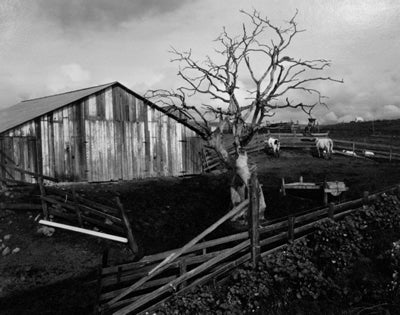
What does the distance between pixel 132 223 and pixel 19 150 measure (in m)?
9.14

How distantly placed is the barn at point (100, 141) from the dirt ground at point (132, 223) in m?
1.45

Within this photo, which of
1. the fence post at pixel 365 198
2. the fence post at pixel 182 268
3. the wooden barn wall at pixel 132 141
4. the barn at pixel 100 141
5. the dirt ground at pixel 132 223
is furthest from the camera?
the wooden barn wall at pixel 132 141

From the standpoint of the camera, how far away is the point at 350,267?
293 inches

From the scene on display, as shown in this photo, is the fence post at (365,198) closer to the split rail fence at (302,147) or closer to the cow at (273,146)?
the split rail fence at (302,147)

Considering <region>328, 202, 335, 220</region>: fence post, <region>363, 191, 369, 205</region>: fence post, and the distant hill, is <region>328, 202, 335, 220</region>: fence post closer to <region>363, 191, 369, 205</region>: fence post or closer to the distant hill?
<region>363, 191, 369, 205</region>: fence post

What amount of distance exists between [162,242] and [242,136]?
529cm

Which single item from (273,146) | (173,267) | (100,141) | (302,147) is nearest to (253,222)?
(173,267)

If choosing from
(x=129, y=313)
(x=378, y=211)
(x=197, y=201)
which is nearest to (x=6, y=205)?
(x=197, y=201)

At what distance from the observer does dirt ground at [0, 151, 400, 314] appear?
8.04 m

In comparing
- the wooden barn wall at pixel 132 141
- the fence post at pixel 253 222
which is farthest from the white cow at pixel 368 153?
the fence post at pixel 253 222

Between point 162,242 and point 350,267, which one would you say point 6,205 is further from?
point 350,267

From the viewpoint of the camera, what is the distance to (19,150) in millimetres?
17969

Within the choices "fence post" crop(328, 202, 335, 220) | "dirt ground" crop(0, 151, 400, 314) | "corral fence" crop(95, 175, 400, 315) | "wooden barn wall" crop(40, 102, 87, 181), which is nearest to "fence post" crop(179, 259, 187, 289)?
"corral fence" crop(95, 175, 400, 315)

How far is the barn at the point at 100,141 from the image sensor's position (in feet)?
59.9
